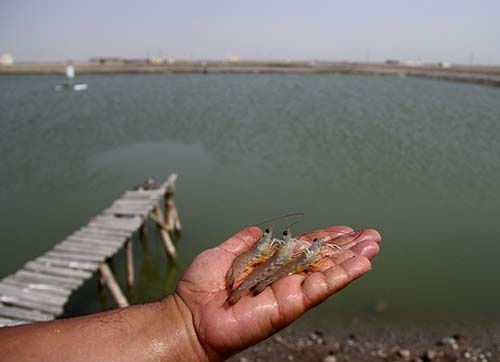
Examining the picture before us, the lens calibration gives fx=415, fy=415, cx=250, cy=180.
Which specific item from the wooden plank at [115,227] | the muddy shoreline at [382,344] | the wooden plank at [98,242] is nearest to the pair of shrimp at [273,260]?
the muddy shoreline at [382,344]

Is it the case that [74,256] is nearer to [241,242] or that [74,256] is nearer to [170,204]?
[170,204]

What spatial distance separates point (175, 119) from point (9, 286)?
970 inches

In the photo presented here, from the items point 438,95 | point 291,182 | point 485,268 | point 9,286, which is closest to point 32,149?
point 291,182

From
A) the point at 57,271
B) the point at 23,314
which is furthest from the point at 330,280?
the point at 57,271

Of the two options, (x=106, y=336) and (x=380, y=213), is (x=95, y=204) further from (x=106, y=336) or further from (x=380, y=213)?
(x=106, y=336)

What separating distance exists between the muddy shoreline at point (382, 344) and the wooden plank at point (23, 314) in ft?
12.2

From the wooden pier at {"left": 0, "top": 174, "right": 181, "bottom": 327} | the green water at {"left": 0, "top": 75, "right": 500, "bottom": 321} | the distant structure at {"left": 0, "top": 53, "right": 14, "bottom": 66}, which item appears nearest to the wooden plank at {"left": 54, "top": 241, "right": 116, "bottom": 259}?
the wooden pier at {"left": 0, "top": 174, "right": 181, "bottom": 327}

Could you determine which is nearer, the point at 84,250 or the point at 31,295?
the point at 31,295

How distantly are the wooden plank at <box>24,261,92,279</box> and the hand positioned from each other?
5.61 m

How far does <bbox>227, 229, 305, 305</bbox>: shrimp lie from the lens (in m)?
4.00

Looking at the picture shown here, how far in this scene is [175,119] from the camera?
105 feet

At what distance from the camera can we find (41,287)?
8.48 meters

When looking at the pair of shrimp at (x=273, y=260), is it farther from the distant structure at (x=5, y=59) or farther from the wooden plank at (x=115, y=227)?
the distant structure at (x=5, y=59)

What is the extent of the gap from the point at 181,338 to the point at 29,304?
5.58 m
